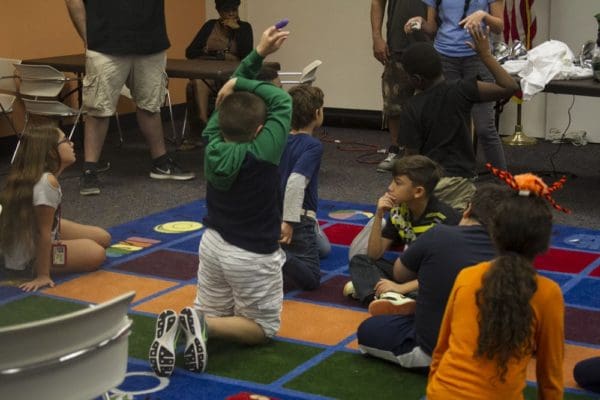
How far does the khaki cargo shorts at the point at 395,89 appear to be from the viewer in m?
7.11

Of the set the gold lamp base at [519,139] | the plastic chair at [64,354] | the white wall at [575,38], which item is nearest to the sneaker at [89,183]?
the gold lamp base at [519,139]

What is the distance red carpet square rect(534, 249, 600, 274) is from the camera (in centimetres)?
468

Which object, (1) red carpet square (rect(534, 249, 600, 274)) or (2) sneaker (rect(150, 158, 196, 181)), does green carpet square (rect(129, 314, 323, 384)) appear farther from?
(2) sneaker (rect(150, 158, 196, 181))

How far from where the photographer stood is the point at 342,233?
5.36 metres

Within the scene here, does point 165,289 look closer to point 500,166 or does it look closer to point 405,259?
point 405,259

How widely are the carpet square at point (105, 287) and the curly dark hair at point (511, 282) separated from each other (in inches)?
83.2

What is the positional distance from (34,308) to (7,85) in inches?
137

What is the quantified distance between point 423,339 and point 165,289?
4.87ft

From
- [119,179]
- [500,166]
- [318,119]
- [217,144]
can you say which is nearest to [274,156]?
[217,144]

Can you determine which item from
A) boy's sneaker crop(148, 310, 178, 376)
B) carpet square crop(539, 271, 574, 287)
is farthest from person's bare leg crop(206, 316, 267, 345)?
carpet square crop(539, 271, 574, 287)

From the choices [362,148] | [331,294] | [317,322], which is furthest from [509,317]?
[362,148]

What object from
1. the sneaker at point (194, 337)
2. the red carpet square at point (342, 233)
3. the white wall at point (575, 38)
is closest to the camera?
the sneaker at point (194, 337)

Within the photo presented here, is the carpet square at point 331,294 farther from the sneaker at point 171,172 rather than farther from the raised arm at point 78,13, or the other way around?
the raised arm at point 78,13

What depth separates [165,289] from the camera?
4.44 metres
